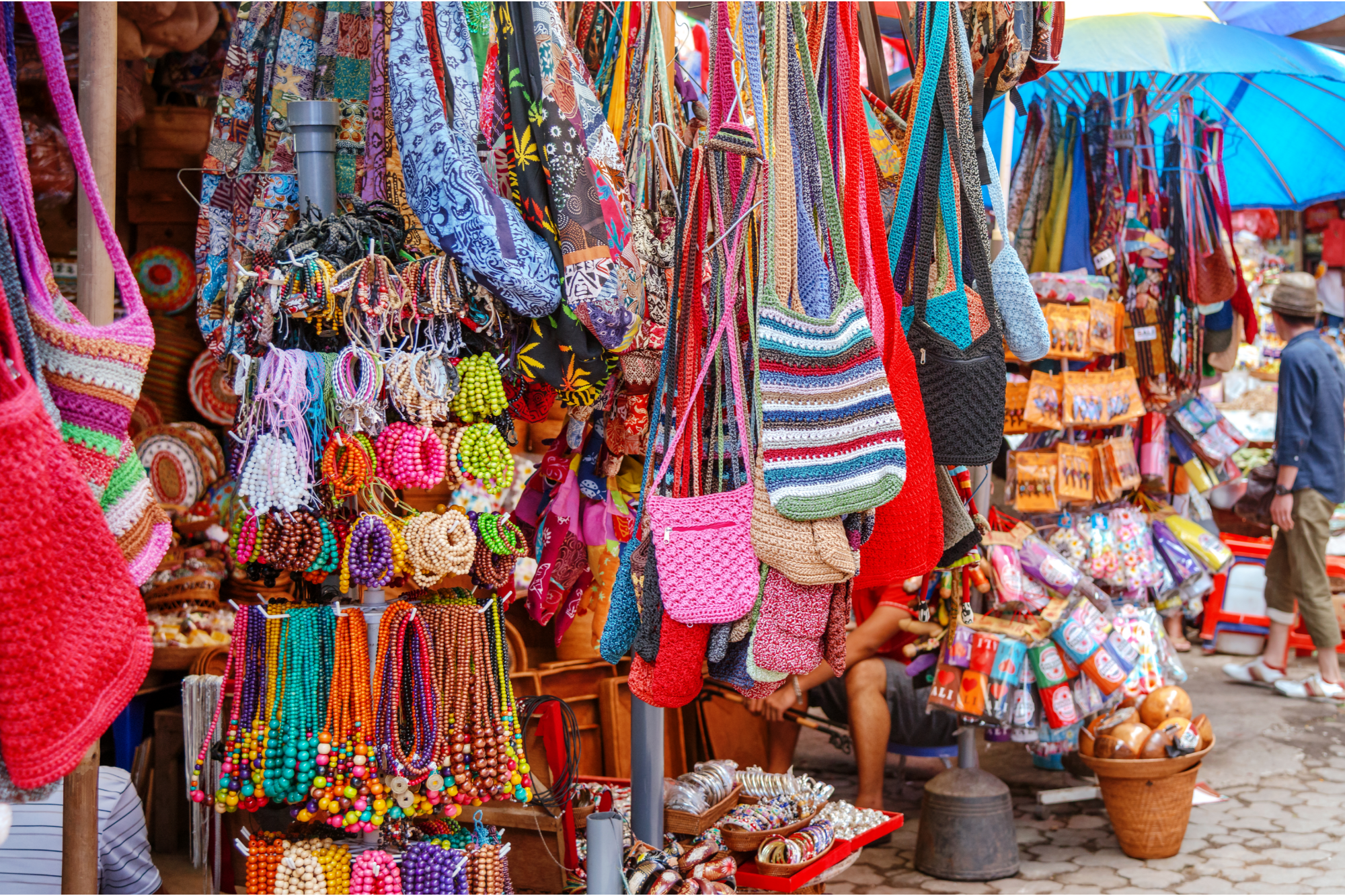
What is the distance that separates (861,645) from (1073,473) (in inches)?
41.1

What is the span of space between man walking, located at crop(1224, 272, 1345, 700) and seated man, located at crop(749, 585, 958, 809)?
2.78m

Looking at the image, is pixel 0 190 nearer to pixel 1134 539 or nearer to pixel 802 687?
pixel 802 687

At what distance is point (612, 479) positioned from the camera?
9.20 feet

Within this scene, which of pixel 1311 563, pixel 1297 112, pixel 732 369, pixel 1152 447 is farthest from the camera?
pixel 1311 563

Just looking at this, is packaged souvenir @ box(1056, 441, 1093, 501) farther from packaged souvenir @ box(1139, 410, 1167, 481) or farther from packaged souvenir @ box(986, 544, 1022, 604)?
packaged souvenir @ box(1139, 410, 1167, 481)

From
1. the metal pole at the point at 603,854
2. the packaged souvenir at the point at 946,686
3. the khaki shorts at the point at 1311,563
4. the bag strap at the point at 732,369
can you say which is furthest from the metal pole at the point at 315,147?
the khaki shorts at the point at 1311,563

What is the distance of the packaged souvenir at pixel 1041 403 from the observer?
4.21 m

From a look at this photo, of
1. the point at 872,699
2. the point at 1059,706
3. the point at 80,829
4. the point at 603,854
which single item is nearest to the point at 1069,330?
the point at 1059,706

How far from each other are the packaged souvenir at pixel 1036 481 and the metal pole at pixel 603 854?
249 centimetres

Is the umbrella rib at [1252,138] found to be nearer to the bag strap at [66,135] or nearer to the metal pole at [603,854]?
the metal pole at [603,854]

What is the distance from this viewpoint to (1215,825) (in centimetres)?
440

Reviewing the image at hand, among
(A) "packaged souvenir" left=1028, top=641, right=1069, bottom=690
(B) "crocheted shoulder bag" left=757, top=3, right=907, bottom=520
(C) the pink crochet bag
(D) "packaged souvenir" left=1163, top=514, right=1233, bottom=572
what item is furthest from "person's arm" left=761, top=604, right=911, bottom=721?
(B) "crocheted shoulder bag" left=757, top=3, right=907, bottom=520

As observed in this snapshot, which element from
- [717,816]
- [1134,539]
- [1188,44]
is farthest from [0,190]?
[1134,539]

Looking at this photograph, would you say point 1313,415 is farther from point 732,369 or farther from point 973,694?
point 732,369
